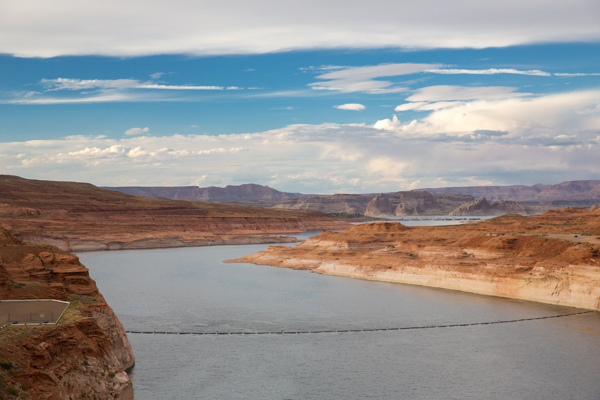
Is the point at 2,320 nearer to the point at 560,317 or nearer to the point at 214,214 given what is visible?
the point at 560,317

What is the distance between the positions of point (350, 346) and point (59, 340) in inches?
786

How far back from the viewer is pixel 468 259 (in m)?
58.3

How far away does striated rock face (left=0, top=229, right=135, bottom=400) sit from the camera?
618 inches

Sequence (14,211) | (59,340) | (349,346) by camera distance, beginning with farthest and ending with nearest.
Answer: (14,211) < (349,346) < (59,340)

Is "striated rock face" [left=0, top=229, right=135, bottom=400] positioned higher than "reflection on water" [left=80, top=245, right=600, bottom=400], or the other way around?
"striated rock face" [left=0, top=229, right=135, bottom=400]

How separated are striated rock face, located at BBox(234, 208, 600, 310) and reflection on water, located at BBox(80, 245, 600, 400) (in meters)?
2.05

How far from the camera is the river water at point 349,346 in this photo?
25.3m

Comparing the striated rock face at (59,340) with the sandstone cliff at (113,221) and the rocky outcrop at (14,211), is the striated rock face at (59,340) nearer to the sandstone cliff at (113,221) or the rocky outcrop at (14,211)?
the sandstone cliff at (113,221)

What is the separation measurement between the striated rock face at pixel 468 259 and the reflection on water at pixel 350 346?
2049mm

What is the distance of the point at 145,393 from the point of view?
2378cm

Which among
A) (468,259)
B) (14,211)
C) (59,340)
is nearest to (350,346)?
(59,340)

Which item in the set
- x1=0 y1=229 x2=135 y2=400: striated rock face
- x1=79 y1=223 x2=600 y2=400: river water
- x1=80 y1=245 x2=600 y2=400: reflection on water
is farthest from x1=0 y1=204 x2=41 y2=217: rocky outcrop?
x1=0 y1=229 x2=135 y2=400: striated rock face

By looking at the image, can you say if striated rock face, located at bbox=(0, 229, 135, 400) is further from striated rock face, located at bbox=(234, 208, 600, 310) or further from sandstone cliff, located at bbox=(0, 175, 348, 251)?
sandstone cliff, located at bbox=(0, 175, 348, 251)

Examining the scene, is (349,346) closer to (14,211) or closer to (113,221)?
(14,211)
